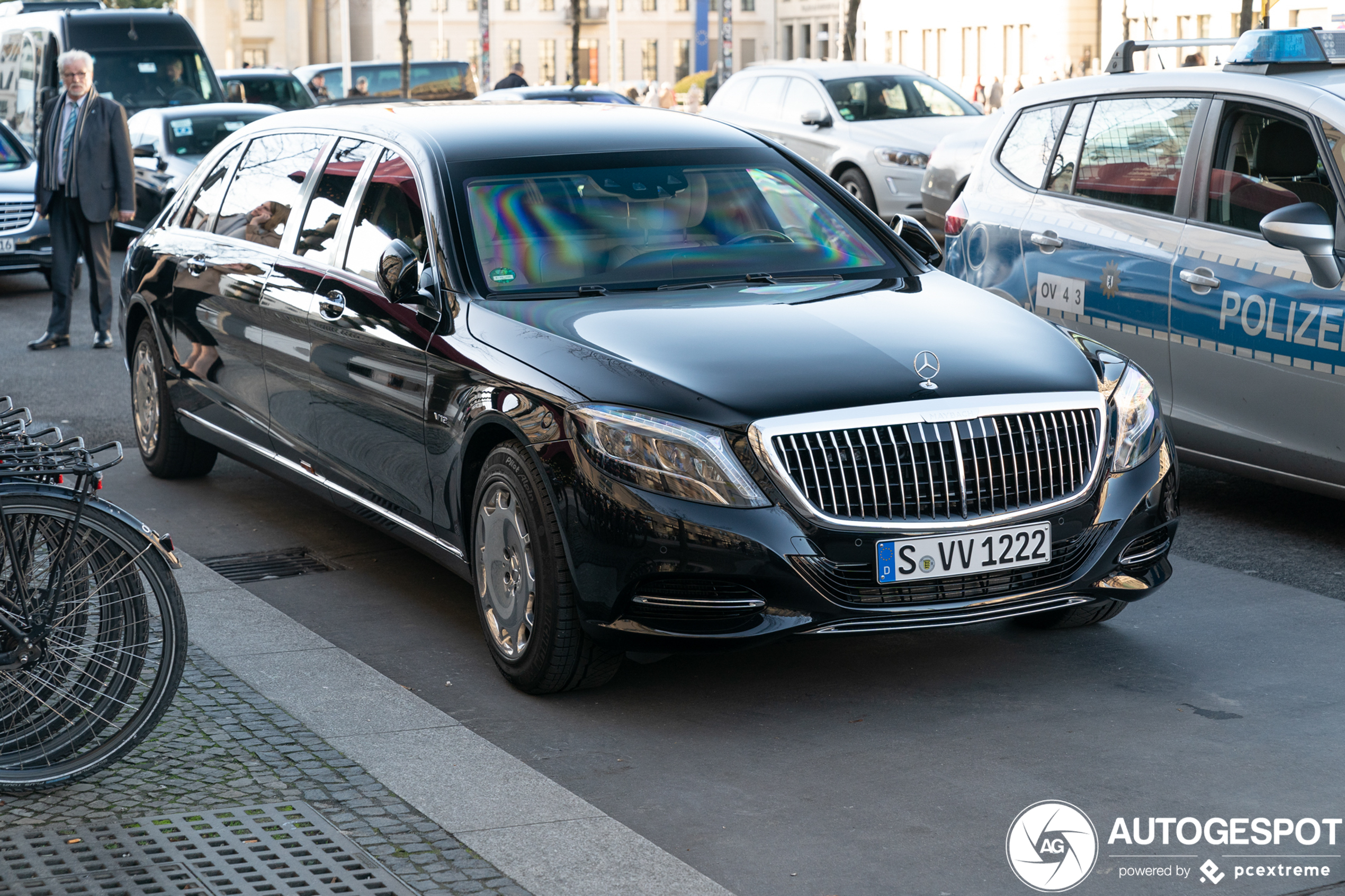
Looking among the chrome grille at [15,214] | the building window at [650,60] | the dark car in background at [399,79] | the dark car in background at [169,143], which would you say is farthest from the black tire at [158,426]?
the building window at [650,60]

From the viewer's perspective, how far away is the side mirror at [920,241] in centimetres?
623

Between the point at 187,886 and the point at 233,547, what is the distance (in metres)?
3.31

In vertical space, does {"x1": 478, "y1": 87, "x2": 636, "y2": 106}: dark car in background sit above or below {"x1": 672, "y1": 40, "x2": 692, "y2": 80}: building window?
above

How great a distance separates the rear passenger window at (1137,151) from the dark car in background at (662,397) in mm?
1566

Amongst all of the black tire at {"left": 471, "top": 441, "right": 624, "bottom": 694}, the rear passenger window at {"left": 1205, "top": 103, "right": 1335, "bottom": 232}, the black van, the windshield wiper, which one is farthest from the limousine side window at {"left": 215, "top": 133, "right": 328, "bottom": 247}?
the black van

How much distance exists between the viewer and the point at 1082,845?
13.3 feet

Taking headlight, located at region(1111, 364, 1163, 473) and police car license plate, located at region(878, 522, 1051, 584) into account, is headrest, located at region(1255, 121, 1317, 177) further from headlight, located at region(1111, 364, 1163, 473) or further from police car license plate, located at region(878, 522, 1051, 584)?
police car license plate, located at region(878, 522, 1051, 584)

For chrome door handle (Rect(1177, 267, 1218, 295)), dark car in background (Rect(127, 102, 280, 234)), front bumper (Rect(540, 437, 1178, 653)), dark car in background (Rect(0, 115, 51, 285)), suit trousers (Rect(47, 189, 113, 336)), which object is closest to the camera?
front bumper (Rect(540, 437, 1178, 653))

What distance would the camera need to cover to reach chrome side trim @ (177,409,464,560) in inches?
222

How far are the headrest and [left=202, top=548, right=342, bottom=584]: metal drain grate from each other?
3777 mm

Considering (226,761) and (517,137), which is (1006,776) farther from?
(517,137)

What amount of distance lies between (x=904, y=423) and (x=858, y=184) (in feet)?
46.4

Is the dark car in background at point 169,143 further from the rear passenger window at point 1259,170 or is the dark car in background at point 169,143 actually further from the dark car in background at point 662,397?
the rear passenger window at point 1259,170

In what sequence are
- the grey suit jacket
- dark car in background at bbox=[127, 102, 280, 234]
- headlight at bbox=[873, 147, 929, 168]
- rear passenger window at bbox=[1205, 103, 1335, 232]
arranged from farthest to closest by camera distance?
dark car in background at bbox=[127, 102, 280, 234] < headlight at bbox=[873, 147, 929, 168] < the grey suit jacket < rear passenger window at bbox=[1205, 103, 1335, 232]
